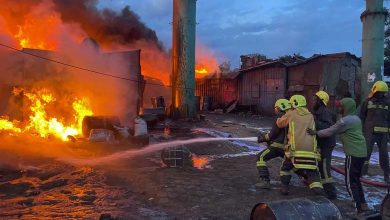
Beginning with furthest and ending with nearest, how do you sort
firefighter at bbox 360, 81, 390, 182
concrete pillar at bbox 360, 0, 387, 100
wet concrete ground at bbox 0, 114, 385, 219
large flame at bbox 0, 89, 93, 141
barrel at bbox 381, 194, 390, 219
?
concrete pillar at bbox 360, 0, 387, 100 → large flame at bbox 0, 89, 93, 141 → firefighter at bbox 360, 81, 390, 182 → wet concrete ground at bbox 0, 114, 385, 219 → barrel at bbox 381, 194, 390, 219

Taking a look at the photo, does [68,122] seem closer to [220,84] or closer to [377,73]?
[377,73]

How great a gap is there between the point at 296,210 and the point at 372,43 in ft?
41.7

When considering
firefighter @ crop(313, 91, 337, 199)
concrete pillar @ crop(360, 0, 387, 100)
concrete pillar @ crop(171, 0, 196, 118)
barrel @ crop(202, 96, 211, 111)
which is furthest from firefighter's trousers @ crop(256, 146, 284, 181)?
barrel @ crop(202, 96, 211, 111)

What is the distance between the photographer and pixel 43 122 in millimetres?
12141

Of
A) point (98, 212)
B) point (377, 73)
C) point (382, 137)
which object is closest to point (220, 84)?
point (377, 73)

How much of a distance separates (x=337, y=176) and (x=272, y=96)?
1900cm

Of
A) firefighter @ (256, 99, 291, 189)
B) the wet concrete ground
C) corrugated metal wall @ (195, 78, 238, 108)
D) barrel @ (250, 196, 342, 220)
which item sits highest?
corrugated metal wall @ (195, 78, 238, 108)

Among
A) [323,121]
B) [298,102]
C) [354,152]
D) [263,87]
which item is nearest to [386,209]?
[354,152]

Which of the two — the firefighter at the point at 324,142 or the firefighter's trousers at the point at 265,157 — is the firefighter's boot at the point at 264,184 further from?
the firefighter at the point at 324,142

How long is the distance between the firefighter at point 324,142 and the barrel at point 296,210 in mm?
2538

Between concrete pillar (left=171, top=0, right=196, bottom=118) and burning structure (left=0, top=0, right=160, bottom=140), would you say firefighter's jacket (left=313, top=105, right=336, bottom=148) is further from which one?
concrete pillar (left=171, top=0, right=196, bottom=118)

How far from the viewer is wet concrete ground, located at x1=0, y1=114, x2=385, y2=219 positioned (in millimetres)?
5562

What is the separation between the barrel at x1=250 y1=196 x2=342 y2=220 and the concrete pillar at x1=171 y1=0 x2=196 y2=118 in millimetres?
15107

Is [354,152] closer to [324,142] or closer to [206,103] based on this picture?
[324,142]
